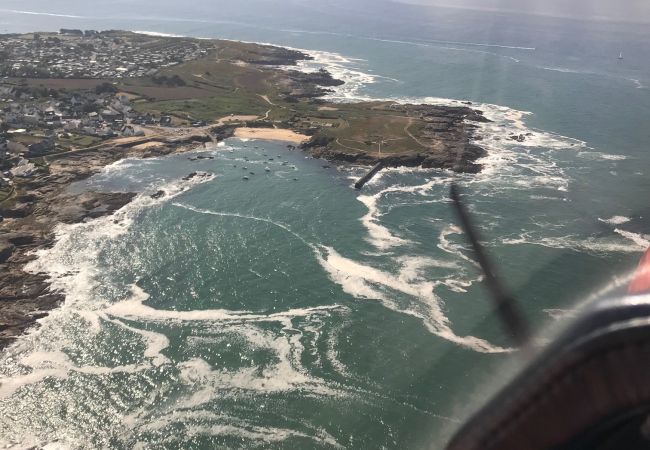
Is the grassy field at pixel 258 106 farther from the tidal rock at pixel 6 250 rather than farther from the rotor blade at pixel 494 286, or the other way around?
the tidal rock at pixel 6 250

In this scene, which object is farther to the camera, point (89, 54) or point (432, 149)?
point (89, 54)

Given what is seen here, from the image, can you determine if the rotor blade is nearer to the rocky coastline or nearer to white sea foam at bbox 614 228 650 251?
white sea foam at bbox 614 228 650 251

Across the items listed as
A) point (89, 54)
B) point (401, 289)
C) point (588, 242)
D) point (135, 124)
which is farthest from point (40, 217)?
point (89, 54)

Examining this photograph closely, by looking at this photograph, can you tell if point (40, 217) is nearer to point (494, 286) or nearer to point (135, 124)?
point (135, 124)

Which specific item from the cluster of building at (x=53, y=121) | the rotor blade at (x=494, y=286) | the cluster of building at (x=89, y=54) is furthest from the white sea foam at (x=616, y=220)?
the cluster of building at (x=89, y=54)

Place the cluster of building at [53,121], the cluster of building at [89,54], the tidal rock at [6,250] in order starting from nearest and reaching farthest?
the tidal rock at [6,250] < the cluster of building at [53,121] < the cluster of building at [89,54]

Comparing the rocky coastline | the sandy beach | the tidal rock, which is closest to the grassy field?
the sandy beach

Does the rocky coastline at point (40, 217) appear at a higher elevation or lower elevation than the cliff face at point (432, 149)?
lower
